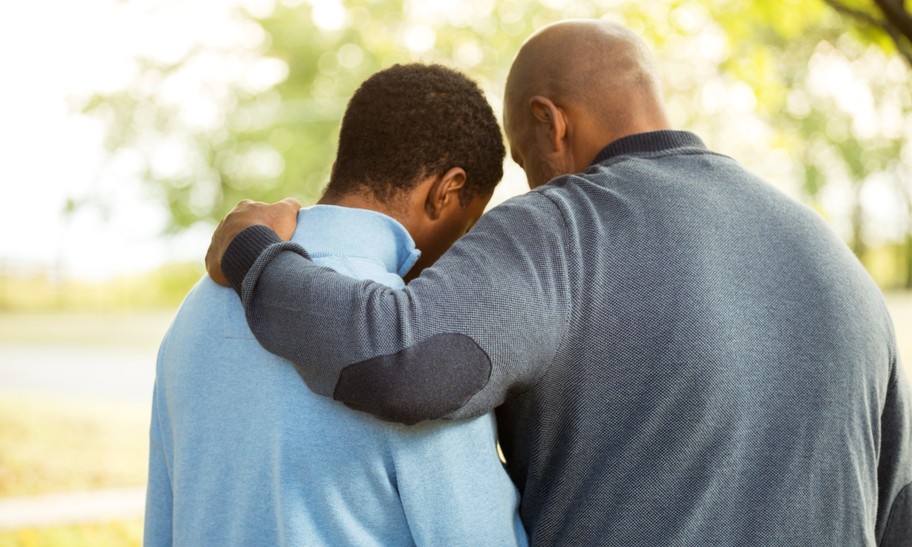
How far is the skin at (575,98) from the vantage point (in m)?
2.08

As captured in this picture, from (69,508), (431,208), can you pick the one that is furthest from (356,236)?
(69,508)

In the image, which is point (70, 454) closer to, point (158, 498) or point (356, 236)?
point (158, 498)

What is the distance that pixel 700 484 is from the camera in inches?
66.6

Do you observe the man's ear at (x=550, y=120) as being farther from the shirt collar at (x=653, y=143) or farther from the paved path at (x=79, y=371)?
the paved path at (x=79, y=371)

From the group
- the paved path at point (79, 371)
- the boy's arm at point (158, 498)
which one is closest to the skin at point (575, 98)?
the boy's arm at point (158, 498)

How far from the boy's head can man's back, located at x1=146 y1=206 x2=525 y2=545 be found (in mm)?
115

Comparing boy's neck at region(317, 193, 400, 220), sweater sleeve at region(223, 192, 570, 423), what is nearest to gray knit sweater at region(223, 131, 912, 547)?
sweater sleeve at region(223, 192, 570, 423)

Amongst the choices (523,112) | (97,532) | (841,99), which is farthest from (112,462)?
(841,99)

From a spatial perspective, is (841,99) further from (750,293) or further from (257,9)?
(750,293)

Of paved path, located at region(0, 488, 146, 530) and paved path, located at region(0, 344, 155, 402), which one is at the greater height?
paved path, located at region(0, 488, 146, 530)

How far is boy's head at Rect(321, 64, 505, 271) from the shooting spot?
1907mm

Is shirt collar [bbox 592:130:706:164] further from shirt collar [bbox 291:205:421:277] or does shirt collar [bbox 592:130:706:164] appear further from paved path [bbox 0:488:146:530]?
paved path [bbox 0:488:146:530]

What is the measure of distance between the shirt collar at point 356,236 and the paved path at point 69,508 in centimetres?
512

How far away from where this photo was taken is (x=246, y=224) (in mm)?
1786
